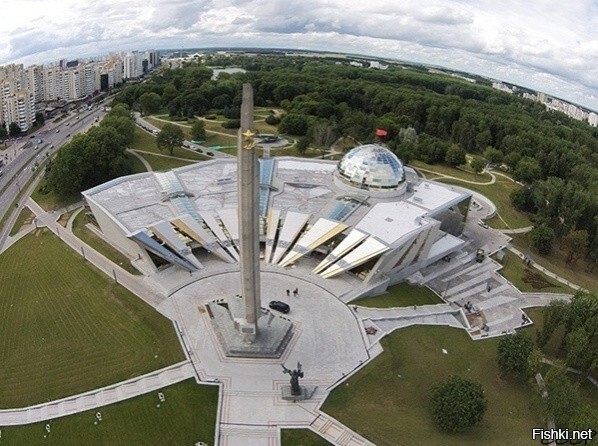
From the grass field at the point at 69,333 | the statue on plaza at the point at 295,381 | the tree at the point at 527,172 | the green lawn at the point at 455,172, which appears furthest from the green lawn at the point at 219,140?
the statue on plaza at the point at 295,381

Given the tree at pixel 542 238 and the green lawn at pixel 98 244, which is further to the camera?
the tree at pixel 542 238

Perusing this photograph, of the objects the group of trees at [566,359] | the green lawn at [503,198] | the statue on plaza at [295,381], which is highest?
the group of trees at [566,359]

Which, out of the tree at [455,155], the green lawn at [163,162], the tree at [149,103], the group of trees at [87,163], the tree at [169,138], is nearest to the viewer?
the group of trees at [87,163]

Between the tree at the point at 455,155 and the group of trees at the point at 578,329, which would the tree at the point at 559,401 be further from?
the tree at the point at 455,155

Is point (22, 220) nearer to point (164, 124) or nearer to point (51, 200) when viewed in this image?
point (51, 200)

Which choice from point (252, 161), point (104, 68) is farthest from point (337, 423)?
point (104, 68)

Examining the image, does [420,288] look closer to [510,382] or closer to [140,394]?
[510,382]
